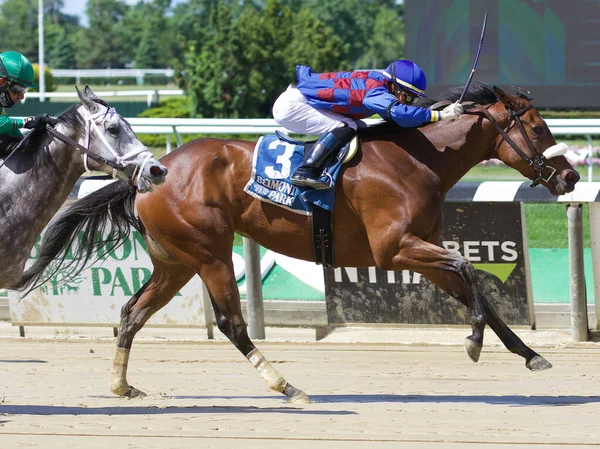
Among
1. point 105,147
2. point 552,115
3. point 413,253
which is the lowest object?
point 552,115

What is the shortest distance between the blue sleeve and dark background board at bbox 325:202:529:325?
179cm

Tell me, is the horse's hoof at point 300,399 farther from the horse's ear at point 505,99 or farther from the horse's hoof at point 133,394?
the horse's ear at point 505,99

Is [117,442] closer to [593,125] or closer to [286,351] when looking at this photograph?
[286,351]

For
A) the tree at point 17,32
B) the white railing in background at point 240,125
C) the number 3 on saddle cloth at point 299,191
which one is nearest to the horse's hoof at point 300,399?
the number 3 on saddle cloth at point 299,191

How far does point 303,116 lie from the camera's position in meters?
6.26

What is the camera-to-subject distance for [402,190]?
19.3ft

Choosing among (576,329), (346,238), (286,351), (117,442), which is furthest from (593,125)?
(117,442)

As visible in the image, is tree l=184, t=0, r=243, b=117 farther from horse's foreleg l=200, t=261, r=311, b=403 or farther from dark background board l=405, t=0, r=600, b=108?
horse's foreleg l=200, t=261, r=311, b=403

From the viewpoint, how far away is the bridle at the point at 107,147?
5250 millimetres

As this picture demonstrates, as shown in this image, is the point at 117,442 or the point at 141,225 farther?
the point at 141,225

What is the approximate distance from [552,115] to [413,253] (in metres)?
12.9

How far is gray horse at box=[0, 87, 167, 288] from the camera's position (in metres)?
5.26

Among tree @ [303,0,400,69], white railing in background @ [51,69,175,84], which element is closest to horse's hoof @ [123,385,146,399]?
white railing in background @ [51,69,175,84]

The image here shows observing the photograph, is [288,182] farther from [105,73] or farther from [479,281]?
[105,73]
